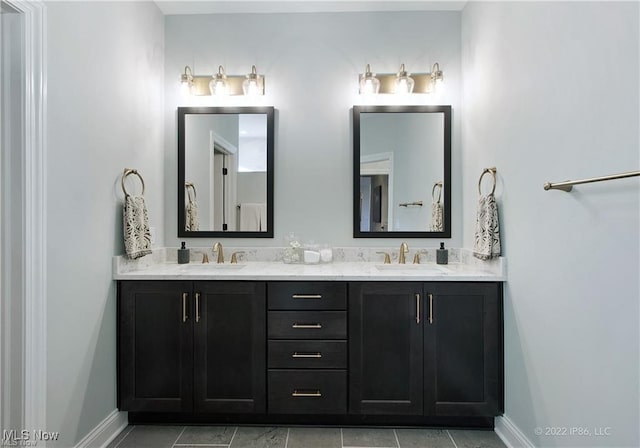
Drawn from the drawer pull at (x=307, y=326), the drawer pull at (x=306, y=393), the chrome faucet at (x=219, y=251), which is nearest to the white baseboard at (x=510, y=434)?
the drawer pull at (x=306, y=393)

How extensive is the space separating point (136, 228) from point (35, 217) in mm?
636

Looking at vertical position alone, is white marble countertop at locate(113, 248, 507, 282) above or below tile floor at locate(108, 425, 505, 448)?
above

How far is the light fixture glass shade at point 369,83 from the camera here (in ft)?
8.31

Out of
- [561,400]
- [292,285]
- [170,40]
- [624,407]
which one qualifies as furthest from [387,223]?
[170,40]

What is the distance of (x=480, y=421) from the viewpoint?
2.06 meters

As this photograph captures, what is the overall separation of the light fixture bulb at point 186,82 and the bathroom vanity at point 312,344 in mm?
1403

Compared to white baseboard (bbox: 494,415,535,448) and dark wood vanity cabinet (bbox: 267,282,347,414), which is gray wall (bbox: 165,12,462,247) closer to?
dark wood vanity cabinet (bbox: 267,282,347,414)

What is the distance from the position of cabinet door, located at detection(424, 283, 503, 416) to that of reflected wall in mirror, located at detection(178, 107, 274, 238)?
1309mm

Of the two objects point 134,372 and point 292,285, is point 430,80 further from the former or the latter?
point 134,372

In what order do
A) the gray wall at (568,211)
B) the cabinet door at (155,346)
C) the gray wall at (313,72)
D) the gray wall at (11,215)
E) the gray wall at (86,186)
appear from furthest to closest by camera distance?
the gray wall at (313,72)
the cabinet door at (155,346)
the gray wall at (86,186)
the gray wall at (11,215)
the gray wall at (568,211)

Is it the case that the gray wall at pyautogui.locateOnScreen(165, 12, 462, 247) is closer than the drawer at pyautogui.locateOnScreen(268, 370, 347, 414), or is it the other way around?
the drawer at pyautogui.locateOnScreen(268, 370, 347, 414)

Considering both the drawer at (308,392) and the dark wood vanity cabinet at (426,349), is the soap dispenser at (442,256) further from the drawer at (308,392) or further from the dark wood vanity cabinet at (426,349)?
the drawer at (308,392)

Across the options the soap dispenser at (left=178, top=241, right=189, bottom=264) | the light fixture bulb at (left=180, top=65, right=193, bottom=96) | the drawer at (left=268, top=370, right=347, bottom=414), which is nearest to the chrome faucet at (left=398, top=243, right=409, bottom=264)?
the drawer at (left=268, top=370, right=347, bottom=414)

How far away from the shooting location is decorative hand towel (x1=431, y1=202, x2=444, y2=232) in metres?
2.58
